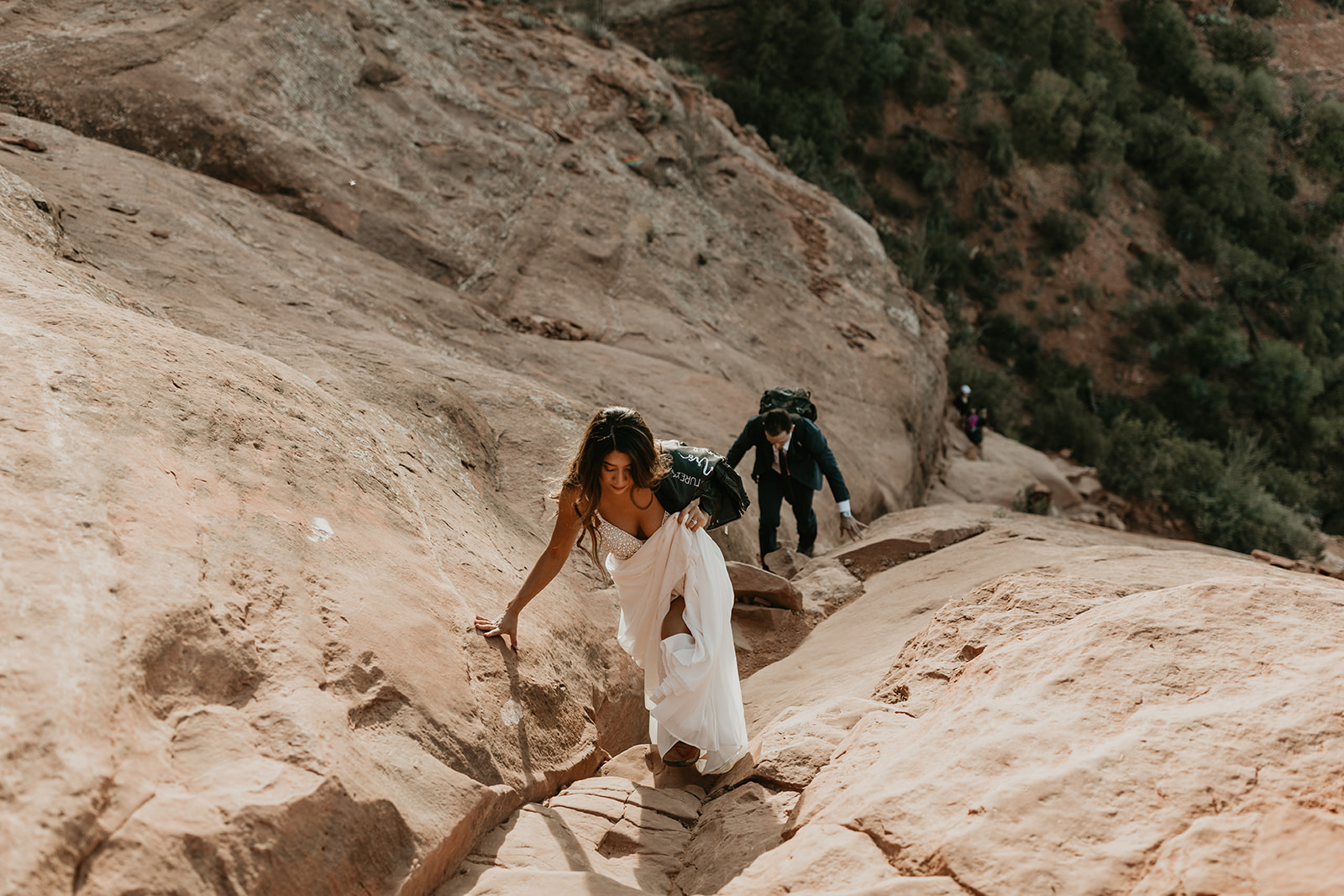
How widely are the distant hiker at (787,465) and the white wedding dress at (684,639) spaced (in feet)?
8.46

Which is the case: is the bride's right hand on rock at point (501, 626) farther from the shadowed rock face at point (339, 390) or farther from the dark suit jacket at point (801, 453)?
the dark suit jacket at point (801, 453)

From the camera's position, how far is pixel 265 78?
29.9 feet

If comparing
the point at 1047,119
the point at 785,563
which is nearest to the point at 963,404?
the point at 785,563

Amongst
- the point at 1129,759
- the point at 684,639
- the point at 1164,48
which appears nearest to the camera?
the point at 1129,759

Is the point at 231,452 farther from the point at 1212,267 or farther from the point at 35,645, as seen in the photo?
the point at 1212,267

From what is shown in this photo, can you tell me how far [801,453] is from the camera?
22.2 ft

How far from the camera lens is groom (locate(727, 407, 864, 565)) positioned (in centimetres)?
643

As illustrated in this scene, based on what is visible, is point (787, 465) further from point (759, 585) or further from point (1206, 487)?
point (1206, 487)

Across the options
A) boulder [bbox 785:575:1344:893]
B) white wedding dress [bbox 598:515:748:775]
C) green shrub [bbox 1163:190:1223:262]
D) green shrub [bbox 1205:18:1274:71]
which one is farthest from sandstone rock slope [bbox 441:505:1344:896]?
green shrub [bbox 1205:18:1274:71]

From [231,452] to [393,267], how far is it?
18.1ft

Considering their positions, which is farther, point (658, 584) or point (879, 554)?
point (879, 554)

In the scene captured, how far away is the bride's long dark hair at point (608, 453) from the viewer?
3539 millimetres

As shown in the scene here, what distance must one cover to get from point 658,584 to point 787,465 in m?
3.18

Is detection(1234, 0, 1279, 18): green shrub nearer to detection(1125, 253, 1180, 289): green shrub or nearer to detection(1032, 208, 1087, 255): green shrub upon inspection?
detection(1125, 253, 1180, 289): green shrub
